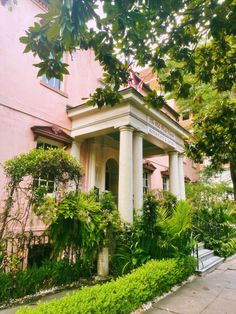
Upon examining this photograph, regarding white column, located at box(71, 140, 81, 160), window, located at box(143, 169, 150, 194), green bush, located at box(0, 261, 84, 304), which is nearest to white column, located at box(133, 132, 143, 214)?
white column, located at box(71, 140, 81, 160)

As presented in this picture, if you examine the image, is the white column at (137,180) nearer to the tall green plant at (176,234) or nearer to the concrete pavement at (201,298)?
the tall green plant at (176,234)

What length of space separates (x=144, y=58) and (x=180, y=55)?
602 millimetres

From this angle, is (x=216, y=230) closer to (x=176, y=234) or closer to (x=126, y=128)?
(x=176, y=234)

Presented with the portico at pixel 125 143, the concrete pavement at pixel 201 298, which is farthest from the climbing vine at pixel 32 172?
the portico at pixel 125 143

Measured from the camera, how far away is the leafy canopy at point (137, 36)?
231 cm

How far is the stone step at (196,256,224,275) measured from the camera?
23.0 ft

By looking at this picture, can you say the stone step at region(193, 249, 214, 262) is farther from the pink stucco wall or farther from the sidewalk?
the pink stucco wall

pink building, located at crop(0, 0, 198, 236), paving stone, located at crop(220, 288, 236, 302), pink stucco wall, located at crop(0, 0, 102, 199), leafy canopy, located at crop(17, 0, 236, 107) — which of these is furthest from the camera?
pink building, located at crop(0, 0, 198, 236)

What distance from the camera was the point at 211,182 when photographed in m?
18.9

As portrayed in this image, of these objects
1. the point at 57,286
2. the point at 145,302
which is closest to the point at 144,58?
the point at 145,302

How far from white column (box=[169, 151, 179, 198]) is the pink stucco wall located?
5271mm

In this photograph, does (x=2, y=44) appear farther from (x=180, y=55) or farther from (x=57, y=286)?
(x=57, y=286)

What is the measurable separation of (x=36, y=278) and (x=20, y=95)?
18.6 feet

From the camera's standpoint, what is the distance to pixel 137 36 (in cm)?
328
